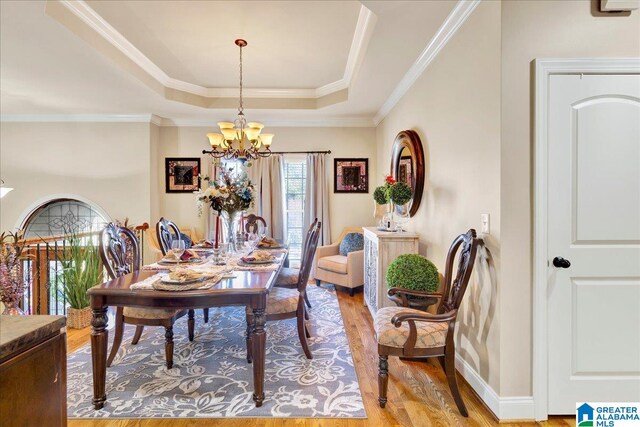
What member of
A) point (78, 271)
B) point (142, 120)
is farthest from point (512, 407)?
point (142, 120)

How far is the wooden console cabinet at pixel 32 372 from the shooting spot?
77 centimetres

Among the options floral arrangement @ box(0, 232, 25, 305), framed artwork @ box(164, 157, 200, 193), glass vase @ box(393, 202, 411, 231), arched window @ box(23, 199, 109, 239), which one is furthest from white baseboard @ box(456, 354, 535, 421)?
arched window @ box(23, 199, 109, 239)

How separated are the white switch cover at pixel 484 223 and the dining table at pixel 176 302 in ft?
4.68

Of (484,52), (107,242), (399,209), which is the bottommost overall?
(107,242)

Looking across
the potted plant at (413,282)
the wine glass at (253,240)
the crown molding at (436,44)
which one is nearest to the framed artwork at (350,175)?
the crown molding at (436,44)

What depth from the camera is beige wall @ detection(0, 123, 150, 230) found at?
16.9 feet

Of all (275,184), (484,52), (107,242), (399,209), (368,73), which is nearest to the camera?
(484,52)

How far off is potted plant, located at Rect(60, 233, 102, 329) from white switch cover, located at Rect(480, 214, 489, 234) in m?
3.83

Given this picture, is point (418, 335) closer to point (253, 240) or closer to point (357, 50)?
point (253, 240)

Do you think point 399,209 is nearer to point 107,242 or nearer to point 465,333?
point 465,333

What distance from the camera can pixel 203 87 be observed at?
462cm

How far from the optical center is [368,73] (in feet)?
11.4

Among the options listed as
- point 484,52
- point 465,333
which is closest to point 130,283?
point 465,333

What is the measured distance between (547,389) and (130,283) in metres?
2.67
